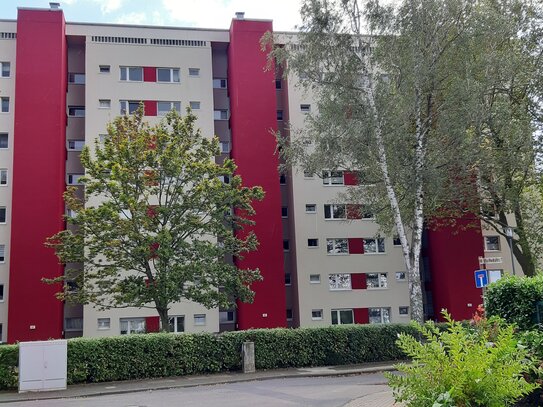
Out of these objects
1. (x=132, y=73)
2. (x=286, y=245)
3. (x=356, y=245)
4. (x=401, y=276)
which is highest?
(x=132, y=73)

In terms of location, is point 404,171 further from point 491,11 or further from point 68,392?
point 68,392

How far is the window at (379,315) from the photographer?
3588cm

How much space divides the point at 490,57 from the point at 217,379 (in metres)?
15.5

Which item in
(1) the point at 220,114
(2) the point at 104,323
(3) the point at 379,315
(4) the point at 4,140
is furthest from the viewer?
(1) the point at 220,114

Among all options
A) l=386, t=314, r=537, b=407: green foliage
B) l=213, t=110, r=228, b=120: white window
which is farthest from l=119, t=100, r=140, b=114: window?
l=386, t=314, r=537, b=407: green foliage

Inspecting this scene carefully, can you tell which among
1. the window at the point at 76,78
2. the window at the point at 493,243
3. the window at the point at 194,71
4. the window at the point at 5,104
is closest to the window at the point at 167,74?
the window at the point at 194,71

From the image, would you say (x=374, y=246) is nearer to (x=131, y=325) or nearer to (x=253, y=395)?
(x=131, y=325)

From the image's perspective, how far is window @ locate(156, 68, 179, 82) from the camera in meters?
36.5

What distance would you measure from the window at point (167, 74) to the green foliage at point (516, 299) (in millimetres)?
27848

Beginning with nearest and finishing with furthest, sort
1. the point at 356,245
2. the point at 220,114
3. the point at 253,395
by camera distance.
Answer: the point at 253,395 < the point at 356,245 < the point at 220,114

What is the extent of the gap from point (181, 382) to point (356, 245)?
20.9 m

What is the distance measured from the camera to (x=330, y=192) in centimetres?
3662

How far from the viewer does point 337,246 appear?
3619 centimetres

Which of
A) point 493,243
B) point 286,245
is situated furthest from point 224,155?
point 493,243
